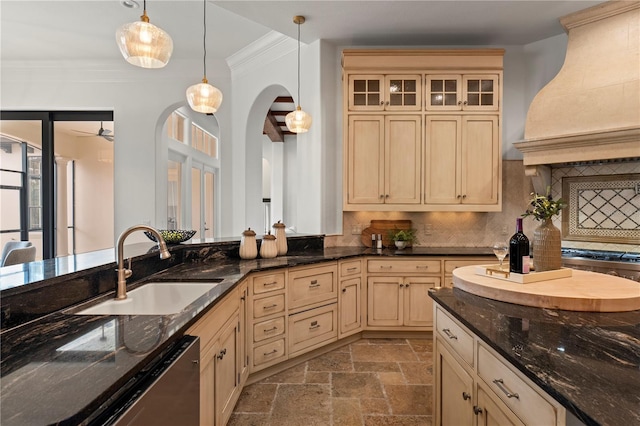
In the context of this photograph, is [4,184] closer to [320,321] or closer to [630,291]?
[320,321]

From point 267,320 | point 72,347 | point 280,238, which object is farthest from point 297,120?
point 72,347

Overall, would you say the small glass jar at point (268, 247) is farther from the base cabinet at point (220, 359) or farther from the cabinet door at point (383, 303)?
the cabinet door at point (383, 303)

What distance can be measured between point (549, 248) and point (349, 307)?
189cm

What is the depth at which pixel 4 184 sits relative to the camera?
4.51 meters

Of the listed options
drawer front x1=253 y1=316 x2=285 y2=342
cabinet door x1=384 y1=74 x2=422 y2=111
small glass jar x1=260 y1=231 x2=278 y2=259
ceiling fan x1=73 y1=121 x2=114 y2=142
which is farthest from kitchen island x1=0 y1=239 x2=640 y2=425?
ceiling fan x1=73 y1=121 x2=114 y2=142

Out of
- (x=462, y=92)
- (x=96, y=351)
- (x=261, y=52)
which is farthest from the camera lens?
(x=261, y=52)

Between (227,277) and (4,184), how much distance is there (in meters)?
4.36

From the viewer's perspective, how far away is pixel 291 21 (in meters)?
3.32

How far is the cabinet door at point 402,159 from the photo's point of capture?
3617mm

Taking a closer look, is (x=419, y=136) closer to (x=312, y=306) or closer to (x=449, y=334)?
(x=312, y=306)

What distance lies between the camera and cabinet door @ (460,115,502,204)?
3.60 m

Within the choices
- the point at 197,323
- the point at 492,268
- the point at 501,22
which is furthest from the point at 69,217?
the point at 501,22

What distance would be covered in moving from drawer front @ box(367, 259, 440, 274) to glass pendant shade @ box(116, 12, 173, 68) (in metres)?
2.52

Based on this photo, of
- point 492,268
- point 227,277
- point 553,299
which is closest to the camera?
point 553,299
